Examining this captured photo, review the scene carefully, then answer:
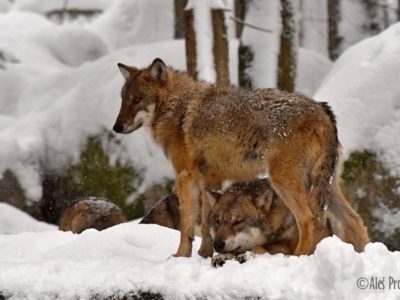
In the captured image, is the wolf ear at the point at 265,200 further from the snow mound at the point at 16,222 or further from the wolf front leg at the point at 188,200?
the snow mound at the point at 16,222

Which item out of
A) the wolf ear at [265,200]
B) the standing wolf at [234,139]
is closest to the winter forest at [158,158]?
the wolf ear at [265,200]

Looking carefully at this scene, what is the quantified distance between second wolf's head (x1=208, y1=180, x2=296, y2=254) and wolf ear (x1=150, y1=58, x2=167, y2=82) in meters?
1.50

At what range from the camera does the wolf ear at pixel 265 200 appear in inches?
261

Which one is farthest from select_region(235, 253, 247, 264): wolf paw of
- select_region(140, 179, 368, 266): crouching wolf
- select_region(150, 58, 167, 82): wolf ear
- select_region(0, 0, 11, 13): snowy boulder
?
select_region(0, 0, 11, 13): snowy boulder

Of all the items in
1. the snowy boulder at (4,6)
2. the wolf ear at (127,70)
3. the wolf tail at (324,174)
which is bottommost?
the snowy boulder at (4,6)

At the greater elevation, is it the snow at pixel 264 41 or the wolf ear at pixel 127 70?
the wolf ear at pixel 127 70

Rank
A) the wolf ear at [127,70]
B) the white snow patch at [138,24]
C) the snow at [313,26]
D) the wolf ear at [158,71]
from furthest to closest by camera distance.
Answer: the snow at [313,26] < the white snow patch at [138,24] < the wolf ear at [127,70] < the wolf ear at [158,71]

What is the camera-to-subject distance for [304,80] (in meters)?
15.0

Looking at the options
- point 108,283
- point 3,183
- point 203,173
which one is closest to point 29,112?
point 3,183

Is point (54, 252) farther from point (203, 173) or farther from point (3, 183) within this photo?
point (3, 183)

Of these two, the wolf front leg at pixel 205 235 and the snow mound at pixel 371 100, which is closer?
the wolf front leg at pixel 205 235

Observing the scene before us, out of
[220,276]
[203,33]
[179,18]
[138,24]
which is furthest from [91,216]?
[138,24]

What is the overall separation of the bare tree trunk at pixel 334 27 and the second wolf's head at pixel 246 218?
12241 millimetres

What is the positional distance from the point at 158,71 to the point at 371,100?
4848 millimetres
